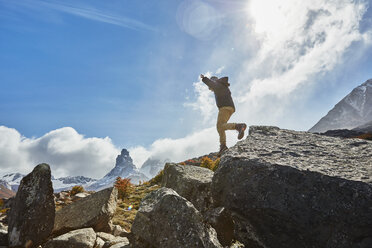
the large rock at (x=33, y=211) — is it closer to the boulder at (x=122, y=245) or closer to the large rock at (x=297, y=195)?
the boulder at (x=122, y=245)

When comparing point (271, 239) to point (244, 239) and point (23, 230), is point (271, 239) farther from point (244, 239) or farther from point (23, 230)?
point (23, 230)

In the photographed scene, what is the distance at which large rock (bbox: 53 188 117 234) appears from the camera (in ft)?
16.6

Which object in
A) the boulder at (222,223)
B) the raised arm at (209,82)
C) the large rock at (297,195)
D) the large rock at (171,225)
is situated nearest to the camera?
the large rock at (297,195)

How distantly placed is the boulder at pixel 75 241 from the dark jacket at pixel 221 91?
21.8ft

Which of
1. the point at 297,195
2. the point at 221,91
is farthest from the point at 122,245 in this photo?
the point at 221,91

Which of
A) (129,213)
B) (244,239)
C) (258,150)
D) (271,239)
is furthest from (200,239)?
(129,213)

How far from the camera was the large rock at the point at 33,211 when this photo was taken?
13.6ft

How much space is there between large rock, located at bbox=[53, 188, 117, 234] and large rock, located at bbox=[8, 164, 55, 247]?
0.56 meters

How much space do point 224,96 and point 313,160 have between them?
18.7 feet

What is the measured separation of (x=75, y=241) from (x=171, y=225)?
2.21 m

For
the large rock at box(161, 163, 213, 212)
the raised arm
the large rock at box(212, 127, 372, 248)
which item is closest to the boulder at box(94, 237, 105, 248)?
the large rock at box(161, 163, 213, 212)

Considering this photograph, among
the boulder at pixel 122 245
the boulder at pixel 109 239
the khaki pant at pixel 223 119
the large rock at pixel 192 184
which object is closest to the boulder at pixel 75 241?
the boulder at pixel 109 239

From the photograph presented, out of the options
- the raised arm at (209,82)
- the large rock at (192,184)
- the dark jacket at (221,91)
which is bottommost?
the large rock at (192,184)

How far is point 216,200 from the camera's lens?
4.09 m
